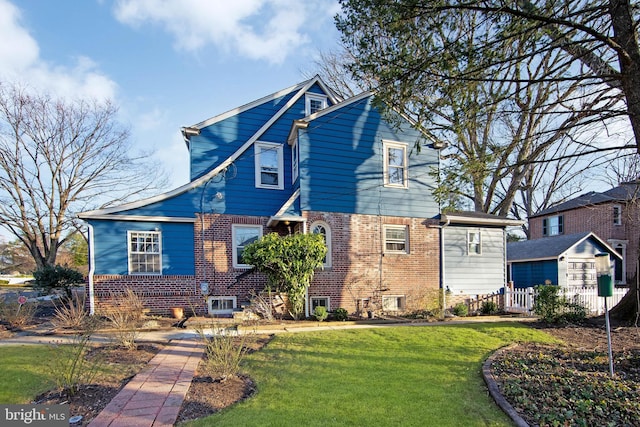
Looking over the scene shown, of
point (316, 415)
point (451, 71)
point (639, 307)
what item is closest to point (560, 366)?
point (316, 415)

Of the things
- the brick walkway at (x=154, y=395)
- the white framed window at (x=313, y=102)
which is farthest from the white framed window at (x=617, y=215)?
the brick walkway at (x=154, y=395)

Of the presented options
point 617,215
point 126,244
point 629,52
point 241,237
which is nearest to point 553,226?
point 617,215

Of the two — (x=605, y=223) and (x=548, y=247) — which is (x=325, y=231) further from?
(x=605, y=223)

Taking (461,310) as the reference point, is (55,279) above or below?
above

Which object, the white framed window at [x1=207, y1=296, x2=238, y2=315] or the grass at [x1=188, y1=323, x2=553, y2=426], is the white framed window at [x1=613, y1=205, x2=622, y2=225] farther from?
the white framed window at [x1=207, y1=296, x2=238, y2=315]

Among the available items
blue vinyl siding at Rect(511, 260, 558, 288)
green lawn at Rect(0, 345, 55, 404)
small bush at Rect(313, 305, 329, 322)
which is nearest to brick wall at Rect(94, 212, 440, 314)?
small bush at Rect(313, 305, 329, 322)

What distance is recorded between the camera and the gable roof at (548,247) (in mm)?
17625

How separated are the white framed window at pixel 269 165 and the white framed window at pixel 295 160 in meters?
0.42

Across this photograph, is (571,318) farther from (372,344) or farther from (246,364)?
(246,364)

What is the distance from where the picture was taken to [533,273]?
18.7 meters

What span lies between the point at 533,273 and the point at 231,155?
17.2 metres

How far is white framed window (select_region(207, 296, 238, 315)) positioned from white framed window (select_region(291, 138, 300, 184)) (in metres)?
4.79

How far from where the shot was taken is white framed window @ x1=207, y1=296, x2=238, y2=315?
37.6 feet

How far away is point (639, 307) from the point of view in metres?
8.61
